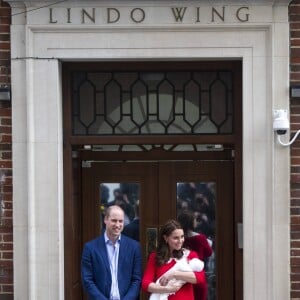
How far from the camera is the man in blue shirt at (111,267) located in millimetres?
6234

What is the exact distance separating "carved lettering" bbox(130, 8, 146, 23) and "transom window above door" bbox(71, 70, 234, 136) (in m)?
0.58

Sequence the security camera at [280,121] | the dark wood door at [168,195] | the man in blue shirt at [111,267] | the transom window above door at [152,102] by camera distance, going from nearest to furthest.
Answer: the man in blue shirt at [111,267]
the security camera at [280,121]
the transom window above door at [152,102]
the dark wood door at [168,195]

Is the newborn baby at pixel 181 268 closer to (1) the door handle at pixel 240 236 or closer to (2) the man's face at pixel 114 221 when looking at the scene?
(2) the man's face at pixel 114 221

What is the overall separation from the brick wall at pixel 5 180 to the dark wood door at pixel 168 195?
0.94 metres

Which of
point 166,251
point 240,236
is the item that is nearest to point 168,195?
point 240,236

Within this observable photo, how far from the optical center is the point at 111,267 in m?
6.27

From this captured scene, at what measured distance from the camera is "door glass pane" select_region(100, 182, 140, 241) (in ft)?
25.1

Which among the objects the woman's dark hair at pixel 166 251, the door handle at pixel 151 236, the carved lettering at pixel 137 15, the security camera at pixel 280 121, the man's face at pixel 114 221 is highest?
the carved lettering at pixel 137 15

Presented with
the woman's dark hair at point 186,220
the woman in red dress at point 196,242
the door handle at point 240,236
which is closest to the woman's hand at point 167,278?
the woman in red dress at point 196,242

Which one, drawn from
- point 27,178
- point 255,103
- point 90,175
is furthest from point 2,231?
point 255,103

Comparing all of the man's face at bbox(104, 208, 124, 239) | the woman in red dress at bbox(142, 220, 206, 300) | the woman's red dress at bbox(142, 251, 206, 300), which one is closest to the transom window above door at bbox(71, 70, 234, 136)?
the man's face at bbox(104, 208, 124, 239)

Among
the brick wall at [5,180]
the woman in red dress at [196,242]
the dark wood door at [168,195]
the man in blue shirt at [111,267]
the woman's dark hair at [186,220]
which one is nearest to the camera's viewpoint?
the man in blue shirt at [111,267]

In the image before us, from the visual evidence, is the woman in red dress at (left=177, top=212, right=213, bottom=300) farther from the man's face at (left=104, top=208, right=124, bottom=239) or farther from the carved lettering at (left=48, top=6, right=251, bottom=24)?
the carved lettering at (left=48, top=6, right=251, bottom=24)

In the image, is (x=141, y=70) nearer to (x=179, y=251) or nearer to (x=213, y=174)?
(x=213, y=174)
